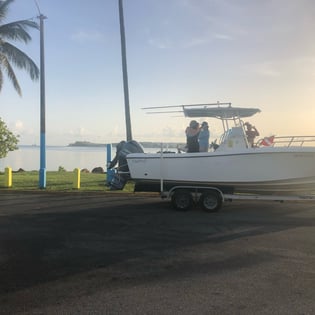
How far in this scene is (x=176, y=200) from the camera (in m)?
10.1

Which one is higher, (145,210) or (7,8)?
(7,8)

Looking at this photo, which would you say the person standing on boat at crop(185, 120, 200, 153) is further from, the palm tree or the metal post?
the palm tree

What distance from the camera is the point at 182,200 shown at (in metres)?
10.0

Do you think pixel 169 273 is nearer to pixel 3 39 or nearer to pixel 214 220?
pixel 214 220

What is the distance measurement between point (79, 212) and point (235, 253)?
4.84 metres

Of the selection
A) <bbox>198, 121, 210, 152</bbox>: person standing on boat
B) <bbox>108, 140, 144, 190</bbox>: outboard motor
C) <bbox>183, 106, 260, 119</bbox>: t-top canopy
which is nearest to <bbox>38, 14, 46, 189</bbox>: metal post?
<bbox>108, 140, 144, 190</bbox>: outboard motor

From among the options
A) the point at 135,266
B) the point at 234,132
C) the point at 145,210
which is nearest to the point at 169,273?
the point at 135,266

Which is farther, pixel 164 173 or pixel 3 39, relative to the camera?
pixel 3 39

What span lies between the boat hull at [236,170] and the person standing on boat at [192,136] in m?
0.66

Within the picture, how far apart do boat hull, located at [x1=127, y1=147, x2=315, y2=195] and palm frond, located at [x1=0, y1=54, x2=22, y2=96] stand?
11.8 m

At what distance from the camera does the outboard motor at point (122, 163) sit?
10.9 meters

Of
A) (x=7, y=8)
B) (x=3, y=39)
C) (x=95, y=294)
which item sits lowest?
(x=95, y=294)

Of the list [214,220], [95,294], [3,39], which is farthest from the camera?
[3,39]

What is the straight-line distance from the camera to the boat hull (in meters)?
9.27
